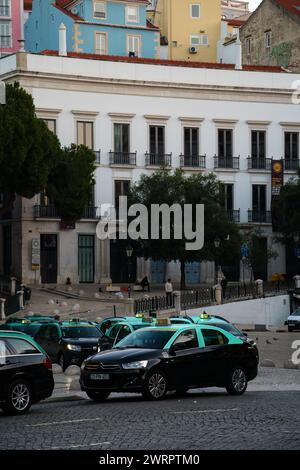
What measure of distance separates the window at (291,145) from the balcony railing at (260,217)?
4.08 metres

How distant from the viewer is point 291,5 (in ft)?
267

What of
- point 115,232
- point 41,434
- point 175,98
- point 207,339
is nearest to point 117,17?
point 175,98

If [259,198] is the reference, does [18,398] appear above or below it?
below

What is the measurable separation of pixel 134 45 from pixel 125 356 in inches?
2499

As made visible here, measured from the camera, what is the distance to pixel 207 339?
23.8 metres

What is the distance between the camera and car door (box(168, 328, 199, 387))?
22703 millimetres

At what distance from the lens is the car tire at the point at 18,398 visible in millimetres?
20094

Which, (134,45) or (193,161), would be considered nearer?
(193,161)

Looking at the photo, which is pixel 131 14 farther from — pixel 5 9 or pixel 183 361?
pixel 183 361

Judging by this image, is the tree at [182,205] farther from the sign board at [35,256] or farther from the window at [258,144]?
the window at [258,144]

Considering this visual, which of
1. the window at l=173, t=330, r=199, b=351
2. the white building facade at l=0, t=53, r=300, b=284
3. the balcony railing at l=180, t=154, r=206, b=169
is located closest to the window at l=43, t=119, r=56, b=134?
the white building facade at l=0, t=53, r=300, b=284

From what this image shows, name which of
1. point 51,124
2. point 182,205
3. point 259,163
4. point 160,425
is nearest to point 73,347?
point 160,425

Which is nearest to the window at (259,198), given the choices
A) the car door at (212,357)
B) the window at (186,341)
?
the car door at (212,357)
